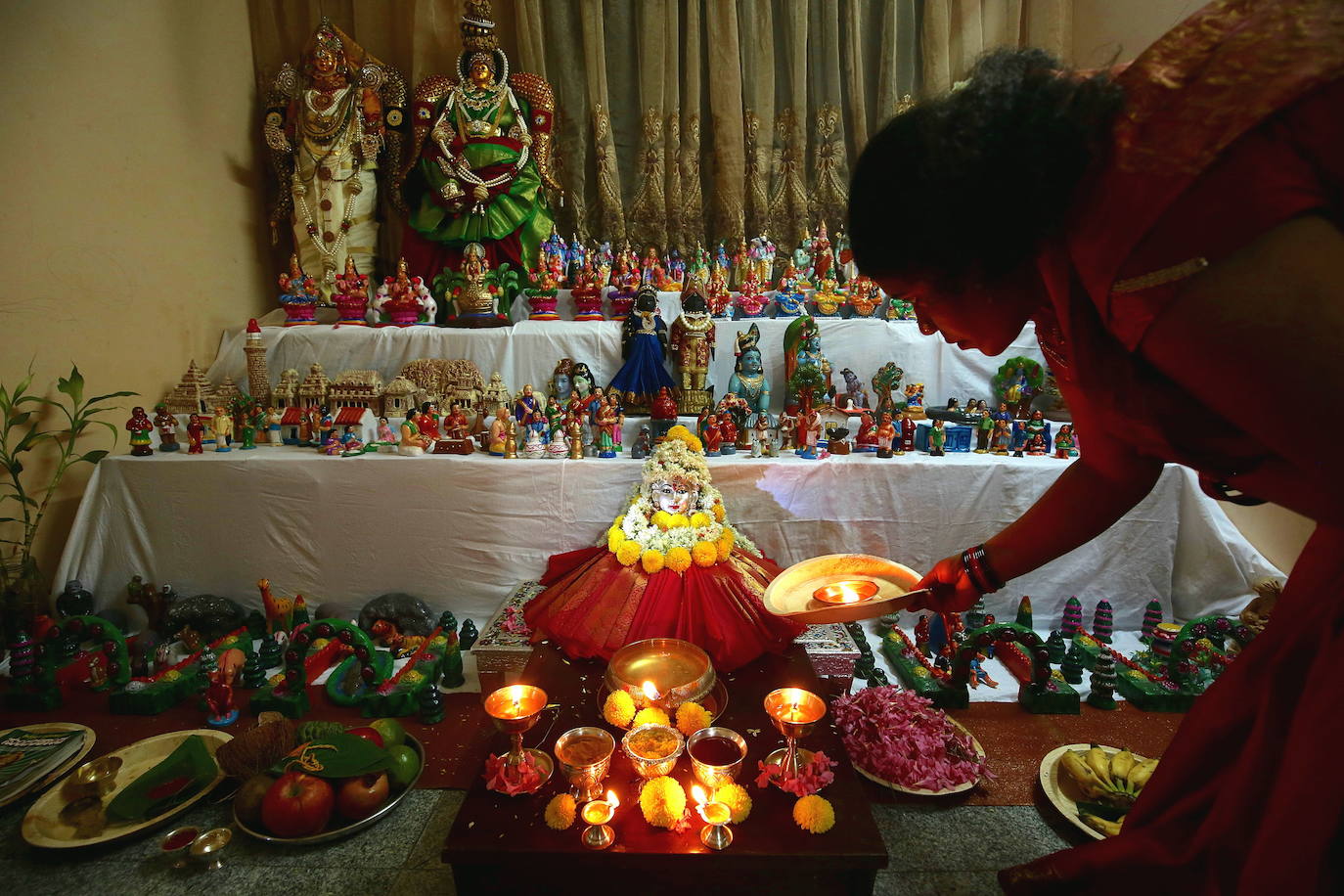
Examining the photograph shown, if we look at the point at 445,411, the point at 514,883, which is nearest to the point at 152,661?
the point at 445,411

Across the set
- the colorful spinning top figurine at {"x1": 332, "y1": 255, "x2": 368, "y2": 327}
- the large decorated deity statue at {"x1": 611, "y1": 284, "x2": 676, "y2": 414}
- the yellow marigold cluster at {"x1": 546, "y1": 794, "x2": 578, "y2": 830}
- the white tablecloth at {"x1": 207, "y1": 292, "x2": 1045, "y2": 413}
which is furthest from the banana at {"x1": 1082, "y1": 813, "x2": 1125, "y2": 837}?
the colorful spinning top figurine at {"x1": 332, "y1": 255, "x2": 368, "y2": 327}

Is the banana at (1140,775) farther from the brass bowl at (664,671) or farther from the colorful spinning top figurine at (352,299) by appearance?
the colorful spinning top figurine at (352,299)

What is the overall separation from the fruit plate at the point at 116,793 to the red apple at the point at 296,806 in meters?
0.30

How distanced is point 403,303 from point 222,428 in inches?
39.4

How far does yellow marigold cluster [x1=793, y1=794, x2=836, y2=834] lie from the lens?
4.37 ft

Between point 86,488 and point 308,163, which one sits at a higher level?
point 308,163

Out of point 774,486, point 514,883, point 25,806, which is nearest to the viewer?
point 514,883

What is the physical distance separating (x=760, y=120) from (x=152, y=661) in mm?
3949

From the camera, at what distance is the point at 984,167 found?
0.70m

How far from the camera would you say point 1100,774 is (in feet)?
5.59

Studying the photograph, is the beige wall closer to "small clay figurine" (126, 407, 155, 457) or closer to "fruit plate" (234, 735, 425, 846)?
"small clay figurine" (126, 407, 155, 457)

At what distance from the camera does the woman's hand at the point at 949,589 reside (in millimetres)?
1280

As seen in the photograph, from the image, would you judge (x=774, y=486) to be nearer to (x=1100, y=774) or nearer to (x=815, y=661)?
(x=815, y=661)

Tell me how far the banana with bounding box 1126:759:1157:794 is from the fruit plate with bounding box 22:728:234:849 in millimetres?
2380
